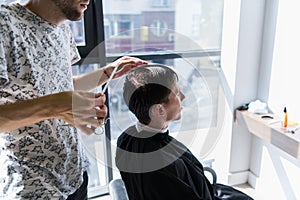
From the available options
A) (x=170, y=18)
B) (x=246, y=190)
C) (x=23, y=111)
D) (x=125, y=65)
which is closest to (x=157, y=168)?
(x=125, y=65)

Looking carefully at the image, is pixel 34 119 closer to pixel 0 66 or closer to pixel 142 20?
pixel 0 66

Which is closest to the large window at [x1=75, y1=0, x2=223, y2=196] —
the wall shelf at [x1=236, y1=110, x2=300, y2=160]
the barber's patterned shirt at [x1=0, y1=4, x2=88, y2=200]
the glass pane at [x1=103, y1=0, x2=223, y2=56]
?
the glass pane at [x1=103, y1=0, x2=223, y2=56]

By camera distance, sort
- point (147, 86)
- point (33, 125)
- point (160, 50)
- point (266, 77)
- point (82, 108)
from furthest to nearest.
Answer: point (266, 77)
point (160, 50)
point (147, 86)
point (33, 125)
point (82, 108)

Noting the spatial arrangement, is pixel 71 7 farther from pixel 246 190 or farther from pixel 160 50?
pixel 246 190

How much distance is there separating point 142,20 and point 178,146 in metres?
1.04

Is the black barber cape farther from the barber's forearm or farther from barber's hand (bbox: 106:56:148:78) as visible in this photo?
the barber's forearm

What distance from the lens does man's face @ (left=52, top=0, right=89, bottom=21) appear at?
1.09 meters

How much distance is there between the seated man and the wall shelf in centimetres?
71

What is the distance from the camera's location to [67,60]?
122cm

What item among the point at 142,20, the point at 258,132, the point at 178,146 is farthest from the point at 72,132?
the point at 258,132

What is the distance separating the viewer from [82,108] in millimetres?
830

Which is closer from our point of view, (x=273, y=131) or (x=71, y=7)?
(x=71, y=7)

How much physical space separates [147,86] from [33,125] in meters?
0.46

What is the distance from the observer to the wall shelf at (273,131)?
175 cm
